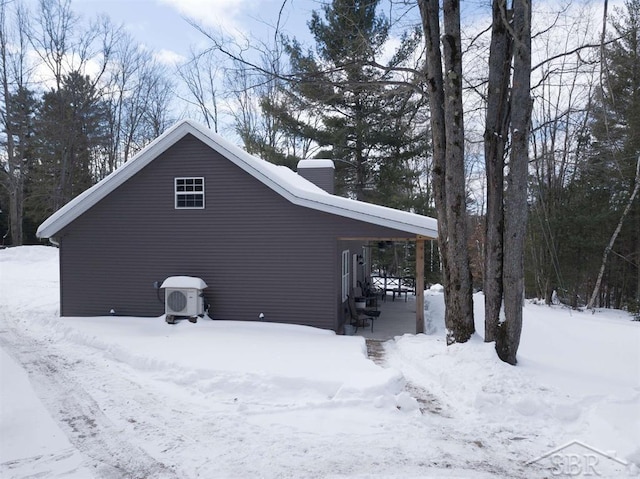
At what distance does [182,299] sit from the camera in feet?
33.1

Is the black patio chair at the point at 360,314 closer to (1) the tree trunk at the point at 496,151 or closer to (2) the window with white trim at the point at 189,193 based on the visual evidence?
(1) the tree trunk at the point at 496,151

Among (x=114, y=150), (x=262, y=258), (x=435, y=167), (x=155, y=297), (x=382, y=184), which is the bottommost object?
(x=155, y=297)

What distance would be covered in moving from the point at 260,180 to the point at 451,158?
4.93 m

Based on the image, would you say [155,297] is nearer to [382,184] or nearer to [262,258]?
[262,258]

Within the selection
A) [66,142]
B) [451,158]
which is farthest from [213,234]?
[66,142]

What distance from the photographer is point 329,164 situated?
1662 centimetres

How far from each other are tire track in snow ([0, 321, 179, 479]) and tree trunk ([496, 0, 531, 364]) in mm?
5117

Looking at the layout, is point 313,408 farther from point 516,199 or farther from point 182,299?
point 182,299

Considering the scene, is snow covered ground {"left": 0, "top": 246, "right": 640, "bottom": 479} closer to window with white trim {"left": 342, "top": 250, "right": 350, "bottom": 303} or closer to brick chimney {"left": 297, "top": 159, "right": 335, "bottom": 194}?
window with white trim {"left": 342, "top": 250, "right": 350, "bottom": 303}

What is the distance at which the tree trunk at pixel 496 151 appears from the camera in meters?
6.48

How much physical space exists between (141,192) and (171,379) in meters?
6.19

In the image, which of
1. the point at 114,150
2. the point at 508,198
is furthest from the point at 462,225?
the point at 114,150

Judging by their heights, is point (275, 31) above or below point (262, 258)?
above

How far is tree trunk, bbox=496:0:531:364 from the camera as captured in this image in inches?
246
